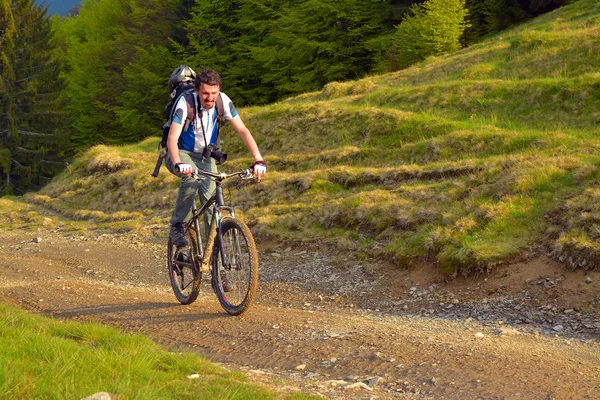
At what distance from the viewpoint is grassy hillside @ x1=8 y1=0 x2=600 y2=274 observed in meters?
9.40

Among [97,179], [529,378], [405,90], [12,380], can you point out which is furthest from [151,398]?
[97,179]

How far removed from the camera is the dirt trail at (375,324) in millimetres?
5027

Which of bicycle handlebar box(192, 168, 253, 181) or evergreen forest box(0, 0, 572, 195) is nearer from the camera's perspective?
bicycle handlebar box(192, 168, 253, 181)

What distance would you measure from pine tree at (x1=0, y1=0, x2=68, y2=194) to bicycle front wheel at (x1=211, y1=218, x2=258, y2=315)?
42510mm

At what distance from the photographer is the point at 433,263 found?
30.4 ft

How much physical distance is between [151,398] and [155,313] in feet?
11.8

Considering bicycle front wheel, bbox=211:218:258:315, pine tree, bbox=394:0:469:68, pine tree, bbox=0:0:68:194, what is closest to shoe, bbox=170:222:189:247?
bicycle front wheel, bbox=211:218:258:315

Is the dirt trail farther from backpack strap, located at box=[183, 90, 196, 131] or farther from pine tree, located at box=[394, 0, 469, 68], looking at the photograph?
pine tree, located at box=[394, 0, 469, 68]

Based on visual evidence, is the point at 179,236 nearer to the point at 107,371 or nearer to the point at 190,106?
the point at 190,106

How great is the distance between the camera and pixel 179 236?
307 inches

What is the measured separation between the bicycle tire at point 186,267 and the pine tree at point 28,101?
41295 millimetres

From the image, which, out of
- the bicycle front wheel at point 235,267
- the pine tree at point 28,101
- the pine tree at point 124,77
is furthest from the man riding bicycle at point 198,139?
the pine tree at point 28,101

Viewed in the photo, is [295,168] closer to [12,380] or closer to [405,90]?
[405,90]

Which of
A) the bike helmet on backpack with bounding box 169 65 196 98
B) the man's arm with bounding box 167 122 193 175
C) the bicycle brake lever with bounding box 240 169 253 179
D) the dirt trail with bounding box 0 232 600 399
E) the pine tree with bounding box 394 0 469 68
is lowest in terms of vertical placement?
the dirt trail with bounding box 0 232 600 399
